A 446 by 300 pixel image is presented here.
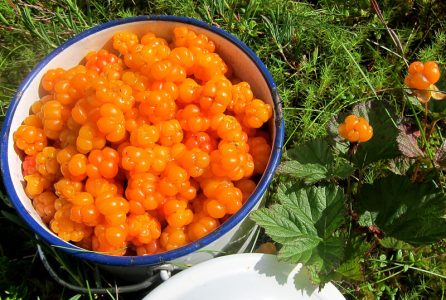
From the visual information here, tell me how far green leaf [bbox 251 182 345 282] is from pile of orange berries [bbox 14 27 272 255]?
10 cm

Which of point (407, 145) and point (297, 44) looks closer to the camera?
point (407, 145)

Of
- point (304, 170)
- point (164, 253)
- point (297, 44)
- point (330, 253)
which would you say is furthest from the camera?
point (297, 44)

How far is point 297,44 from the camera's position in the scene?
2.13m

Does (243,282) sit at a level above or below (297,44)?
below

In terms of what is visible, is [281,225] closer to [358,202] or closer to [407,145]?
[358,202]

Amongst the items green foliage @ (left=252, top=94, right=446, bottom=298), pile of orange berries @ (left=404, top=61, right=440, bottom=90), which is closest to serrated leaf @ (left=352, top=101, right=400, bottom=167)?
green foliage @ (left=252, top=94, right=446, bottom=298)

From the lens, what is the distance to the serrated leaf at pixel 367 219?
1634 mm

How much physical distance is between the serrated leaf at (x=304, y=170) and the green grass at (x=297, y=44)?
0.76 feet

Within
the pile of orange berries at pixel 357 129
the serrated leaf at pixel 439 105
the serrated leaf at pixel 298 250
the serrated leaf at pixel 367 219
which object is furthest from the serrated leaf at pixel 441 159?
the serrated leaf at pixel 298 250

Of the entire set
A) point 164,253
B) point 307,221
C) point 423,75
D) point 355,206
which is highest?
point 423,75

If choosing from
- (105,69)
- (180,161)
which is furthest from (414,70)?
(105,69)

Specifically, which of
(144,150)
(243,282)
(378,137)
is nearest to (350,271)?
(243,282)

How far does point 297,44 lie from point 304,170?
690mm

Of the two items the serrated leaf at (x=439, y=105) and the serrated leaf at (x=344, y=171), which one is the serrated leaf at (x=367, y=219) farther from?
the serrated leaf at (x=439, y=105)
